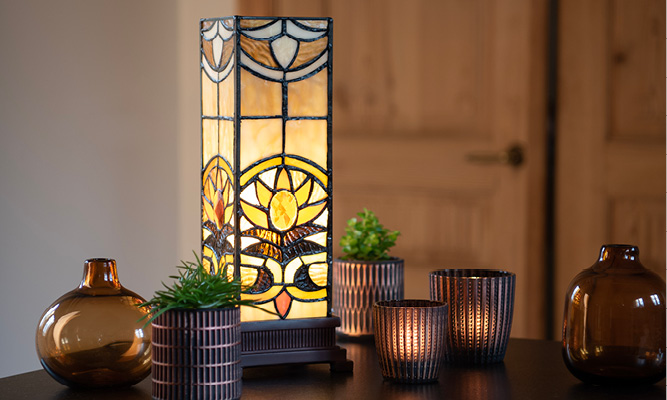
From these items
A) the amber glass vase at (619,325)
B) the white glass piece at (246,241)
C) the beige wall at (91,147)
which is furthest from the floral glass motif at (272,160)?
the beige wall at (91,147)

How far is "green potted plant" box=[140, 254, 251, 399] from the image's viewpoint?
922 millimetres

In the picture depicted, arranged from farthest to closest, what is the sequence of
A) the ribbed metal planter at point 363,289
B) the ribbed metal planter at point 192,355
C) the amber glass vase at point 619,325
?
1. the ribbed metal planter at point 363,289
2. the amber glass vase at point 619,325
3. the ribbed metal planter at point 192,355

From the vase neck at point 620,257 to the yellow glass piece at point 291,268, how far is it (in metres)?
0.37

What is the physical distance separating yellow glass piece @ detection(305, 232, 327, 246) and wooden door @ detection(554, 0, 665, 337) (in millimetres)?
1446

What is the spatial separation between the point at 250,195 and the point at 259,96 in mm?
123

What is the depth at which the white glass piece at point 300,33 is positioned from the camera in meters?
1.11

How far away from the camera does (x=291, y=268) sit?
1.12 meters

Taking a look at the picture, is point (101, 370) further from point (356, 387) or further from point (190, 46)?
point (190, 46)

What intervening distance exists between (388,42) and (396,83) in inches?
5.0

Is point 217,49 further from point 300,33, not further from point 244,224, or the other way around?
point 244,224

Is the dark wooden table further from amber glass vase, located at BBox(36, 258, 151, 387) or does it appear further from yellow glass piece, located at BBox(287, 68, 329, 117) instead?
yellow glass piece, located at BBox(287, 68, 329, 117)

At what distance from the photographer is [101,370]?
1006 mm

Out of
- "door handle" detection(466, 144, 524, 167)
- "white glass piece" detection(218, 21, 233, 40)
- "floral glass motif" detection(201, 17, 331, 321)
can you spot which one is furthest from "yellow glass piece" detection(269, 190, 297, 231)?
"door handle" detection(466, 144, 524, 167)

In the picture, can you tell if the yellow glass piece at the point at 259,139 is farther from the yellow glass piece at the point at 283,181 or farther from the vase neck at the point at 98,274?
the vase neck at the point at 98,274
